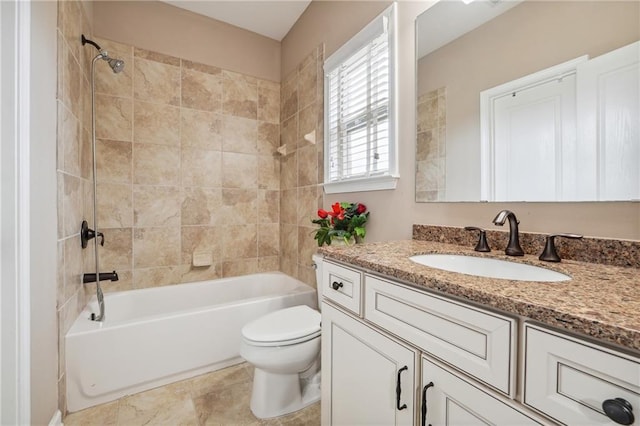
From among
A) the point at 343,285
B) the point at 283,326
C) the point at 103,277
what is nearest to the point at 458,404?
the point at 343,285

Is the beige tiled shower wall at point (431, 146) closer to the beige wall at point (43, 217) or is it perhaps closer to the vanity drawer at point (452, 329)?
the vanity drawer at point (452, 329)

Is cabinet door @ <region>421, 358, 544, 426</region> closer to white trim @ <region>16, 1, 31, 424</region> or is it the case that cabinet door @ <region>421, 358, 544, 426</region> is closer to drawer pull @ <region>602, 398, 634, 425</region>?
drawer pull @ <region>602, 398, 634, 425</region>

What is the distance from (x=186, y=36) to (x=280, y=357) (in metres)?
2.54

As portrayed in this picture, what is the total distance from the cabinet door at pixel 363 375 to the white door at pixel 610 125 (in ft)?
2.48

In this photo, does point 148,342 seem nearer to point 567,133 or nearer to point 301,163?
point 301,163

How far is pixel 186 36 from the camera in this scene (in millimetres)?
2355

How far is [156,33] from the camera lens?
2246 millimetres

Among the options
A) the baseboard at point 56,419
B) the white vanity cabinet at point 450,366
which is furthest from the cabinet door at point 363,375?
the baseboard at point 56,419

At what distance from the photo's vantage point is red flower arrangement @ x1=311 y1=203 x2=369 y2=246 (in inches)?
65.9

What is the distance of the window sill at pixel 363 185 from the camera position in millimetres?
1553

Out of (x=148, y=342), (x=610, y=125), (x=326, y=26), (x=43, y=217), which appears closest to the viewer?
(x=610, y=125)

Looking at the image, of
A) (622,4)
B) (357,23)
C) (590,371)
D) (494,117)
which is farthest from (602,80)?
(357,23)

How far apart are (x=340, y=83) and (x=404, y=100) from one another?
638 mm

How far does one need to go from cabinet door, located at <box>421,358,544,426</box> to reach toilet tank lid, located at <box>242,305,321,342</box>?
31.0 inches
